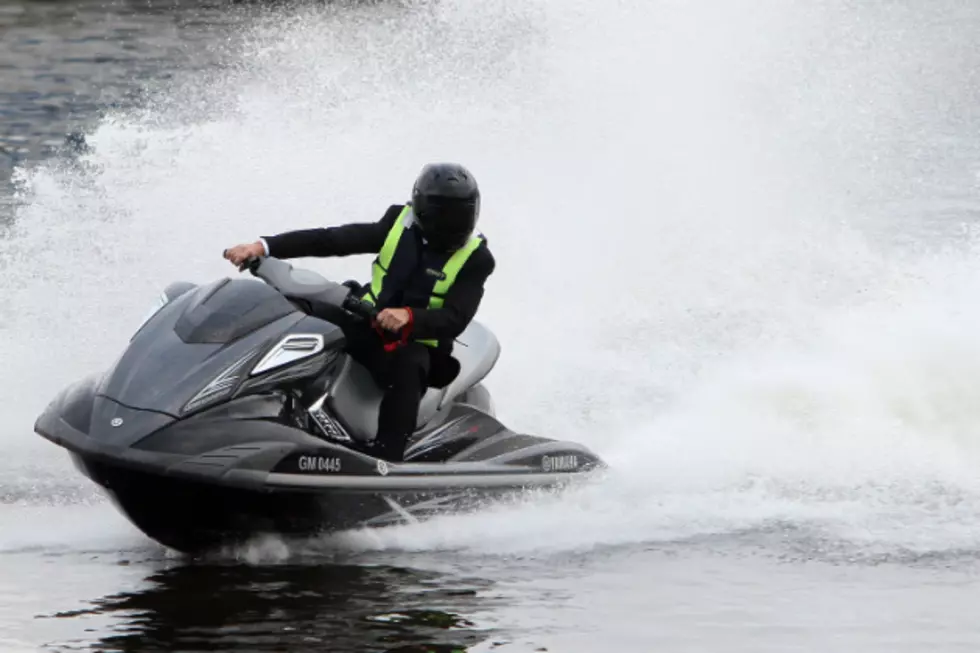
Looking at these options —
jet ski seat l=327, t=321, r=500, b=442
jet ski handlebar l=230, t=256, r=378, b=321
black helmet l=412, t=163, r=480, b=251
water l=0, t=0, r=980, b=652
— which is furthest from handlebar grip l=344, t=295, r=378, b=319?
water l=0, t=0, r=980, b=652

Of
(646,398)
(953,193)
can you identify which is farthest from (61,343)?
(953,193)

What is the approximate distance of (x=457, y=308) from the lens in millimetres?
6766

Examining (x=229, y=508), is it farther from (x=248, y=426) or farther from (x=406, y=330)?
(x=406, y=330)

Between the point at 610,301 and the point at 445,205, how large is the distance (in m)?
4.39

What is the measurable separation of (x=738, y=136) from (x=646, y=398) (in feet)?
19.0

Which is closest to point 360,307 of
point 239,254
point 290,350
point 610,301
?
point 290,350

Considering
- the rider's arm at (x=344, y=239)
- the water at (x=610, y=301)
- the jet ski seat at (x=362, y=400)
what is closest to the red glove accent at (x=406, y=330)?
the jet ski seat at (x=362, y=400)

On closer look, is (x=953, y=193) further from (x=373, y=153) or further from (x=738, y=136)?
(x=373, y=153)

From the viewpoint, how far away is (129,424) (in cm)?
600

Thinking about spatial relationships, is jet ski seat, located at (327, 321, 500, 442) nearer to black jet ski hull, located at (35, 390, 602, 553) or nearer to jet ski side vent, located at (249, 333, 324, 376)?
black jet ski hull, located at (35, 390, 602, 553)

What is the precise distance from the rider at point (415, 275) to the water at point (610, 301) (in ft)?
1.86

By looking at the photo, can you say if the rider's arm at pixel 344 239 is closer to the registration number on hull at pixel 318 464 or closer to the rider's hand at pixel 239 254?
the rider's hand at pixel 239 254

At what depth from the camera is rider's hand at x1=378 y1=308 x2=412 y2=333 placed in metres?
6.39

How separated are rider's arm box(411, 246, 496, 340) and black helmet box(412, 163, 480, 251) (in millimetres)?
113
